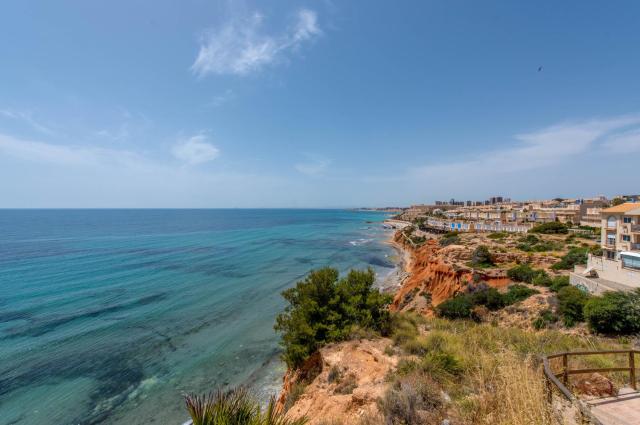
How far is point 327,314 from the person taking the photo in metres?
10.3

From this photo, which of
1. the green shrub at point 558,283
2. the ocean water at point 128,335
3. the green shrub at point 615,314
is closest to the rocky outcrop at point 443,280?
the green shrub at point 558,283

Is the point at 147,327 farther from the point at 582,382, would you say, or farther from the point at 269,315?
the point at 582,382

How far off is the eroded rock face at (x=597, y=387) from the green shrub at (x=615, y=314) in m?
8.96

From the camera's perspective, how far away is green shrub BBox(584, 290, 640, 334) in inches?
391

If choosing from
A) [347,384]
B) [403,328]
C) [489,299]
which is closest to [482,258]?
[489,299]

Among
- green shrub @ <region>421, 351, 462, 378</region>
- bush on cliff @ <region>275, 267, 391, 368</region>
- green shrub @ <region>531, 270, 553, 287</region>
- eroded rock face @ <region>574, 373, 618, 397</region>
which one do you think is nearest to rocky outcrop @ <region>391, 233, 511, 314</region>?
green shrub @ <region>531, 270, 553, 287</region>

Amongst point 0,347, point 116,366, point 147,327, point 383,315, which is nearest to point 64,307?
point 0,347

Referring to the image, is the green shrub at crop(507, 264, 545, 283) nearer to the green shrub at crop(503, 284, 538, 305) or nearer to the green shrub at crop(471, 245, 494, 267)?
the green shrub at crop(503, 284, 538, 305)

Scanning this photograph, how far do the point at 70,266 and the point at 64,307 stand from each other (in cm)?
1574

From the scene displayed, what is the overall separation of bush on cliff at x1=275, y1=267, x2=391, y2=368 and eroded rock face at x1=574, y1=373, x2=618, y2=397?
6.12m

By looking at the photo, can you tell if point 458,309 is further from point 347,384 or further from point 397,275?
point 397,275

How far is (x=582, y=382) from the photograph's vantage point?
4.32 meters

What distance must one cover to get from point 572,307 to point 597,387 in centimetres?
1078

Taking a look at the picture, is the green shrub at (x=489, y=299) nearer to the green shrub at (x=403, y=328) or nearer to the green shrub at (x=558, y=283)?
the green shrub at (x=558, y=283)
